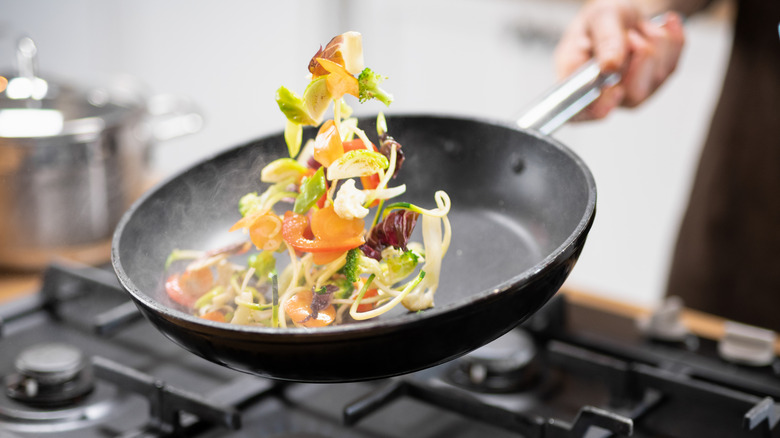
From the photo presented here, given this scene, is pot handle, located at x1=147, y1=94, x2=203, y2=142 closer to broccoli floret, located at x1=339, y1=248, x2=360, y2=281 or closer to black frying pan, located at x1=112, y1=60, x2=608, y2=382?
black frying pan, located at x1=112, y1=60, x2=608, y2=382

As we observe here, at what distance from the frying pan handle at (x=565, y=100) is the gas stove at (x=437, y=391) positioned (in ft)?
0.85

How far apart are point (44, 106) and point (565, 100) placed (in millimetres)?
746

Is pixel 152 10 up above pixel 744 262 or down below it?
above

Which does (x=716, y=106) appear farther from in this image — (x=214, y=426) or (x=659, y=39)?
(x=214, y=426)

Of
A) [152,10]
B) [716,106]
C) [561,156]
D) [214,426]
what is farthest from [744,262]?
[152,10]

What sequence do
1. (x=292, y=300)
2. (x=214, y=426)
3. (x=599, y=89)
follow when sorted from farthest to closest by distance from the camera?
(x=599, y=89)
(x=214, y=426)
(x=292, y=300)

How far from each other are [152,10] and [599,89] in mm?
2452

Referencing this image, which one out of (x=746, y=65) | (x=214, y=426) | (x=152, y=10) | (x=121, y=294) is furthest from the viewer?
(x=152, y=10)

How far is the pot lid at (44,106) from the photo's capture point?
1.11 metres

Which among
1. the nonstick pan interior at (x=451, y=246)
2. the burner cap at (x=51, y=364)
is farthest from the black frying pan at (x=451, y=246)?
the burner cap at (x=51, y=364)

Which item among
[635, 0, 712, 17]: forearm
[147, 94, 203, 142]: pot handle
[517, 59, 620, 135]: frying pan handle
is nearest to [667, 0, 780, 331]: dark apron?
[635, 0, 712, 17]: forearm

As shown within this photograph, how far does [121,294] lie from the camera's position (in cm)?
103

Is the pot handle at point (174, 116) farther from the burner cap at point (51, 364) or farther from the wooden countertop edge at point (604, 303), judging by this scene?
the burner cap at point (51, 364)

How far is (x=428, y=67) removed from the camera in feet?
8.53
